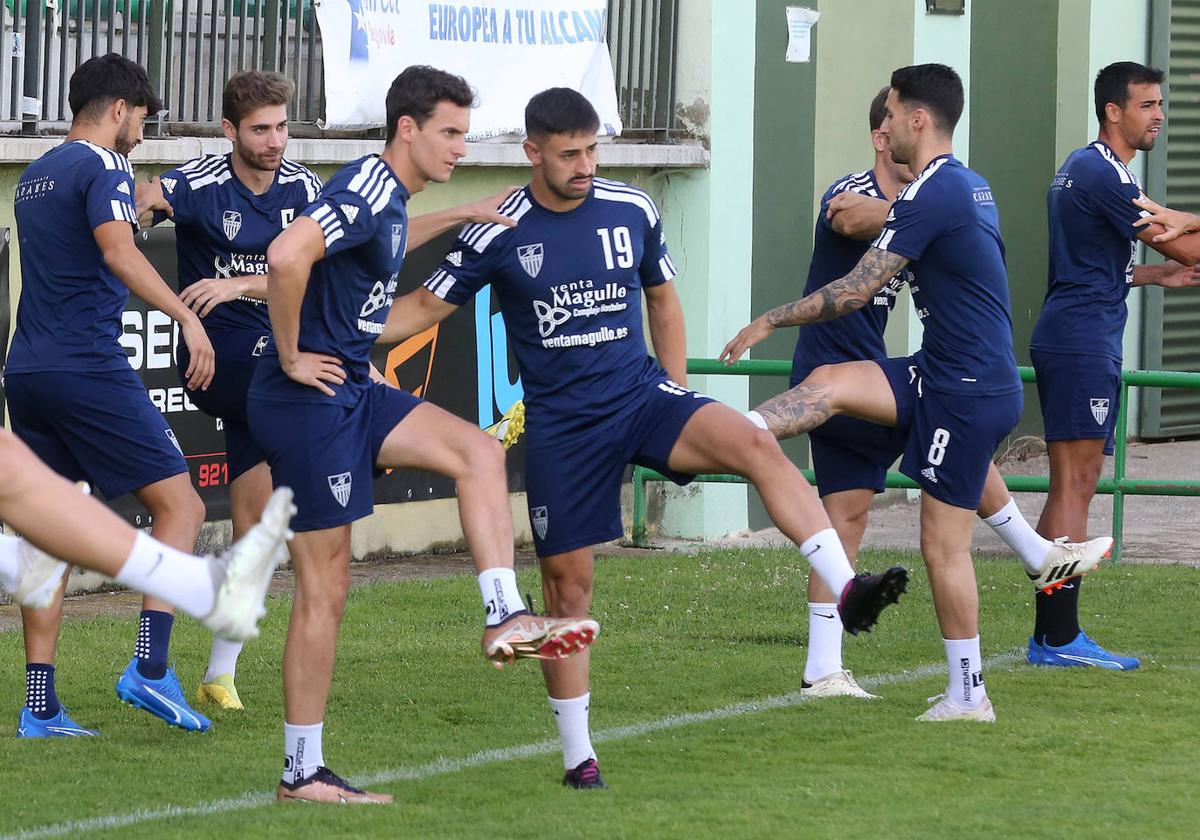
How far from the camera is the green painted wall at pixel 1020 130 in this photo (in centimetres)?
1571

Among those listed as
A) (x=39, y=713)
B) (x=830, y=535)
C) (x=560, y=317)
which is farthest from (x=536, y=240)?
(x=39, y=713)

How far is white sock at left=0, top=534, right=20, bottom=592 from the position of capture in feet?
18.1

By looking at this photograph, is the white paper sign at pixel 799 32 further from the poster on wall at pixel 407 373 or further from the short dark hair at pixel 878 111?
the short dark hair at pixel 878 111

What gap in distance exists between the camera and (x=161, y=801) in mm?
6098

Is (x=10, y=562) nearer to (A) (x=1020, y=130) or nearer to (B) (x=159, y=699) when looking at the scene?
(B) (x=159, y=699)

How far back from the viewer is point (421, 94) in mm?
5977

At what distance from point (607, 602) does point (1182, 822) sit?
4.78m

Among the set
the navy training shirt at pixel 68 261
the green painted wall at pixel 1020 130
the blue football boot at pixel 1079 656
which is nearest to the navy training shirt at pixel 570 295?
the navy training shirt at pixel 68 261

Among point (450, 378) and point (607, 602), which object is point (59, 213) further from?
point (450, 378)

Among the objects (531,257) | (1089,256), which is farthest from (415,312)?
(1089,256)

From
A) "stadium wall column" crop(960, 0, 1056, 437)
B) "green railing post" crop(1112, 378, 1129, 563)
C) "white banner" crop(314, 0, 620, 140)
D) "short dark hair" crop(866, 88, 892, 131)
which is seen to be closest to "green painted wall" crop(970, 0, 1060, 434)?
"stadium wall column" crop(960, 0, 1056, 437)

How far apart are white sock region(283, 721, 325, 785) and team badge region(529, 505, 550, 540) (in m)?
0.90

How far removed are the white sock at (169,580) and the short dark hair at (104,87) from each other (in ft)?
8.67

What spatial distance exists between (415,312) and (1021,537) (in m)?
2.65
